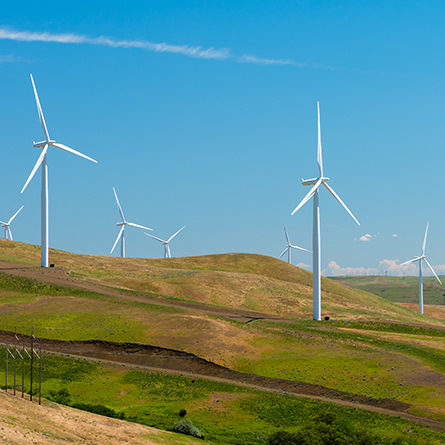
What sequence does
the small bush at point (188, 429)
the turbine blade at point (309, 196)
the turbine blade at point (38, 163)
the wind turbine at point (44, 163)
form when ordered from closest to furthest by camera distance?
the small bush at point (188, 429), the turbine blade at point (309, 196), the turbine blade at point (38, 163), the wind turbine at point (44, 163)

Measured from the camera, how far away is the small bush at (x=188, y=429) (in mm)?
56938

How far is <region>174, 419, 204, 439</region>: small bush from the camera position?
5694 cm

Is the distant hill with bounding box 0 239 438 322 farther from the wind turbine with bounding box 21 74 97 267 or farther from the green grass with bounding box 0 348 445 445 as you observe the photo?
the green grass with bounding box 0 348 445 445

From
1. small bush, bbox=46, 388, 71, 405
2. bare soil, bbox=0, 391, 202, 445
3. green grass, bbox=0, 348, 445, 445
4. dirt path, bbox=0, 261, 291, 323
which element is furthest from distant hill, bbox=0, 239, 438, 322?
bare soil, bbox=0, 391, 202, 445

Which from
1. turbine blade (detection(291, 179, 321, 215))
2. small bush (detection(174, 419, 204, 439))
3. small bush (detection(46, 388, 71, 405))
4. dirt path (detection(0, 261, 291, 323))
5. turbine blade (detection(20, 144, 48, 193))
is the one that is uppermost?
turbine blade (detection(20, 144, 48, 193))

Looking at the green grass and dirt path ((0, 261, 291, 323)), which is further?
dirt path ((0, 261, 291, 323))

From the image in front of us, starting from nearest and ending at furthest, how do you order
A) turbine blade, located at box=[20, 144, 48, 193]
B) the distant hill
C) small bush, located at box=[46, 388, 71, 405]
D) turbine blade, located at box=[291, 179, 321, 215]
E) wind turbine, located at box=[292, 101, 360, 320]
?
small bush, located at box=[46, 388, 71, 405]
turbine blade, located at box=[291, 179, 321, 215]
wind turbine, located at box=[292, 101, 360, 320]
turbine blade, located at box=[20, 144, 48, 193]
the distant hill

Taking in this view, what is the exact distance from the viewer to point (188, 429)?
57.4 m

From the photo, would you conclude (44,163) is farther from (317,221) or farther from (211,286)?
(317,221)

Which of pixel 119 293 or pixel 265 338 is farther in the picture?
pixel 119 293

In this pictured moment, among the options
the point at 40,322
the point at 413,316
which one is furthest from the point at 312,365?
the point at 413,316

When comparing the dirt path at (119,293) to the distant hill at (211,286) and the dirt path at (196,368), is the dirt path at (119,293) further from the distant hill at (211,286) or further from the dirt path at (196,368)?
the dirt path at (196,368)

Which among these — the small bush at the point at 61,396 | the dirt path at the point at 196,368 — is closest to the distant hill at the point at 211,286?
the dirt path at the point at 196,368

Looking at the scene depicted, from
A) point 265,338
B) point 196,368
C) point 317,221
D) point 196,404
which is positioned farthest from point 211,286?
point 196,404
